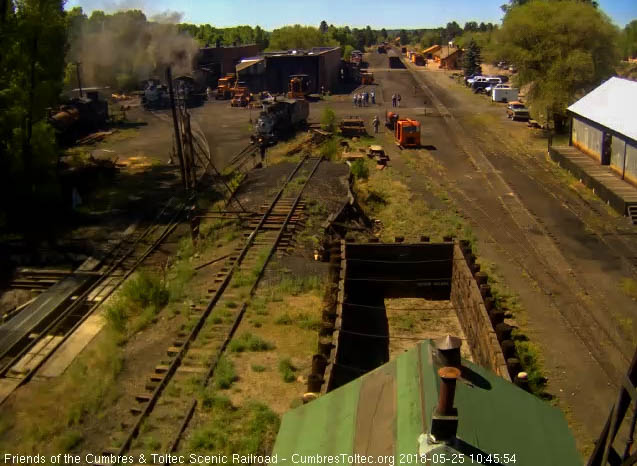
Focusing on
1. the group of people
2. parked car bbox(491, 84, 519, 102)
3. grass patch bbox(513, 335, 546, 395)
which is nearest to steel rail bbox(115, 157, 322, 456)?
grass patch bbox(513, 335, 546, 395)

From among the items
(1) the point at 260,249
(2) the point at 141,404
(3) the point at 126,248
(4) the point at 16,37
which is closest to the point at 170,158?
(4) the point at 16,37

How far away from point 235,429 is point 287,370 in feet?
6.20

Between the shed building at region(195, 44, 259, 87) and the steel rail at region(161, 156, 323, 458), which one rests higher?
the shed building at region(195, 44, 259, 87)

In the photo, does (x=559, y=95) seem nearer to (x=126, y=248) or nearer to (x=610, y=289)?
(x=610, y=289)

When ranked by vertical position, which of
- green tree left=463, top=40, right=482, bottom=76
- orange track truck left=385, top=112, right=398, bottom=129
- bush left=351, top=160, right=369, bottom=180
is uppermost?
green tree left=463, top=40, right=482, bottom=76

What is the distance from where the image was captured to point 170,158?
108ft

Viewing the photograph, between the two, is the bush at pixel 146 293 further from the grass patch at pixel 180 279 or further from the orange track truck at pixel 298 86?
the orange track truck at pixel 298 86

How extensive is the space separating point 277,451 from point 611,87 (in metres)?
29.3

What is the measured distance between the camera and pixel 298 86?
54.3 m

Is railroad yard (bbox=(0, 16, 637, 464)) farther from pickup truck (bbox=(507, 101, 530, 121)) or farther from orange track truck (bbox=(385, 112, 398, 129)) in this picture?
pickup truck (bbox=(507, 101, 530, 121))

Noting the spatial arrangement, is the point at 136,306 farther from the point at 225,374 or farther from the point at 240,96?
the point at 240,96

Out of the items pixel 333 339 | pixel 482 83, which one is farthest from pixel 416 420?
pixel 482 83

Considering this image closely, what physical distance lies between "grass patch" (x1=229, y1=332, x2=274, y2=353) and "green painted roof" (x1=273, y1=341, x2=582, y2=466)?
6.58 meters

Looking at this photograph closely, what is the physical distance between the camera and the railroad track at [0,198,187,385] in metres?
13.7
